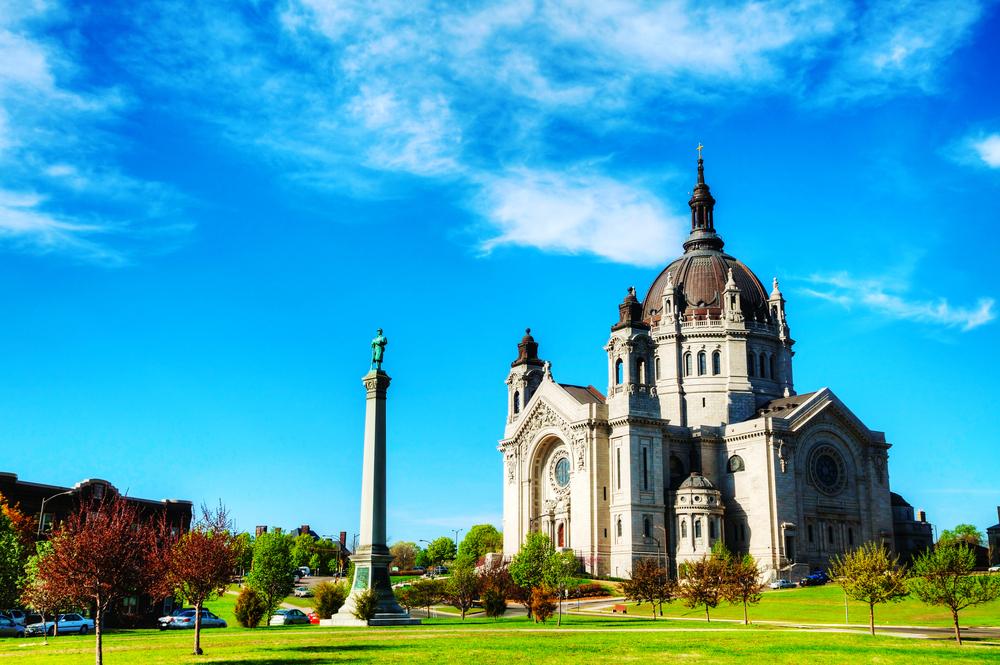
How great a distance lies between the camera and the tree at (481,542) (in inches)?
5330

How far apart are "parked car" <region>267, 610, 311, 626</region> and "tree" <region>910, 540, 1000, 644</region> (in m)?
32.7

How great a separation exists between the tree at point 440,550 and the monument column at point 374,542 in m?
127

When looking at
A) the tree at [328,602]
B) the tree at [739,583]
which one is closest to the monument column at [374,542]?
the tree at [328,602]

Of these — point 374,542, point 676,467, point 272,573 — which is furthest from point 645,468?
point 374,542

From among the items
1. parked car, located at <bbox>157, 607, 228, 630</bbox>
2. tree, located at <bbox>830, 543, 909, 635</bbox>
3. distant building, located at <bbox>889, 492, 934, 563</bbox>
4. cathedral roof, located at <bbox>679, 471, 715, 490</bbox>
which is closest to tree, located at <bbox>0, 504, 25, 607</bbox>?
parked car, located at <bbox>157, 607, 228, 630</bbox>

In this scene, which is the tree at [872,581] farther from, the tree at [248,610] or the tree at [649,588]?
the tree at [248,610]

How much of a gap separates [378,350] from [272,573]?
92.2ft

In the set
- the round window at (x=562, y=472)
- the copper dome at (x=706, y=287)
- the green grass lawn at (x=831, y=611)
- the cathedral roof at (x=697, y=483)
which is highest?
the copper dome at (x=706, y=287)

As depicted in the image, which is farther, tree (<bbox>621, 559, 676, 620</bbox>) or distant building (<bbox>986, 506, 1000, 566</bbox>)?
distant building (<bbox>986, 506, 1000, 566</bbox>)

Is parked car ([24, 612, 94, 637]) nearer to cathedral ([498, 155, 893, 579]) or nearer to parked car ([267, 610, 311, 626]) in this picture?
parked car ([267, 610, 311, 626])

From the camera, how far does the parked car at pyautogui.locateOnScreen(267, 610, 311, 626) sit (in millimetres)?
54406

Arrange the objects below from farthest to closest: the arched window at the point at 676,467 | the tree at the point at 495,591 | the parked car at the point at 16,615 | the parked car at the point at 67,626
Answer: the arched window at the point at 676,467 < the tree at the point at 495,591 < the parked car at the point at 16,615 < the parked car at the point at 67,626

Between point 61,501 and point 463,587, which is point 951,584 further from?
point 61,501

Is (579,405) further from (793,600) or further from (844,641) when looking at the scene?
(844,641)
